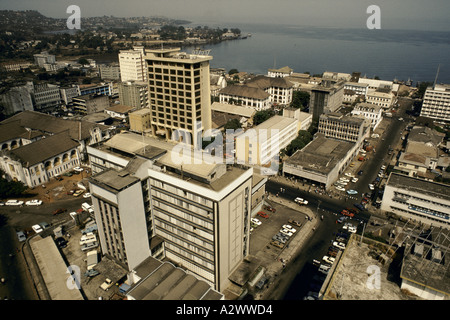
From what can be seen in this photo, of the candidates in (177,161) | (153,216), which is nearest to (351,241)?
(177,161)

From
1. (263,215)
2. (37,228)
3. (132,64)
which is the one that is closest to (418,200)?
(263,215)

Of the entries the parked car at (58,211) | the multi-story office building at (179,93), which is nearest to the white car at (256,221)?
the multi-story office building at (179,93)

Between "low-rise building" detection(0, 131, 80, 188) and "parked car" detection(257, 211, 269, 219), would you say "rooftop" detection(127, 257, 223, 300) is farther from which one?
"low-rise building" detection(0, 131, 80, 188)

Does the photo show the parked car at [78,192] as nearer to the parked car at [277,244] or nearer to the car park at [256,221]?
the car park at [256,221]

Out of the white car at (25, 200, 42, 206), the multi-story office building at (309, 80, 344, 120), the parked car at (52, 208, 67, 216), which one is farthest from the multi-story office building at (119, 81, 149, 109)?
the multi-story office building at (309, 80, 344, 120)

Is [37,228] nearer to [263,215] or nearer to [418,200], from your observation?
[263,215]
